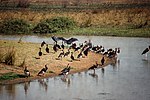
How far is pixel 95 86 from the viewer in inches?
733

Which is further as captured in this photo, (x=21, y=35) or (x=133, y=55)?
(x=21, y=35)

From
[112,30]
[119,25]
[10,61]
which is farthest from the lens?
[119,25]

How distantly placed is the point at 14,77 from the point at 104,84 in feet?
12.6

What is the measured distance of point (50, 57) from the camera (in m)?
24.2

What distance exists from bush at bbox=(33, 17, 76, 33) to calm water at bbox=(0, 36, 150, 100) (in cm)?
1784

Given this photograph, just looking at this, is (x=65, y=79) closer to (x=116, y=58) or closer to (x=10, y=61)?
(x=10, y=61)

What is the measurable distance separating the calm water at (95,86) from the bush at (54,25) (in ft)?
58.5

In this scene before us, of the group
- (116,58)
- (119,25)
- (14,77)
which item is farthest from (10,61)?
(119,25)

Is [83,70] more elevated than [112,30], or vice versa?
[112,30]

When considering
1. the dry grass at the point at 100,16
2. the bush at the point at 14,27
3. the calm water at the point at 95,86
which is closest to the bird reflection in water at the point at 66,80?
the calm water at the point at 95,86

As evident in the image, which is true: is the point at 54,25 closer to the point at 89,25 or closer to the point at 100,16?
the point at 89,25

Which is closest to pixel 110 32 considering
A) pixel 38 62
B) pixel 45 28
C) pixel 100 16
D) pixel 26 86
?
pixel 45 28

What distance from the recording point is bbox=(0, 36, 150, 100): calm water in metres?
16.8

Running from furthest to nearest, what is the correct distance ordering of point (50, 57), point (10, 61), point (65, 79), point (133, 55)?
point (133, 55) < point (50, 57) < point (10, 61) < point (65, 79)
